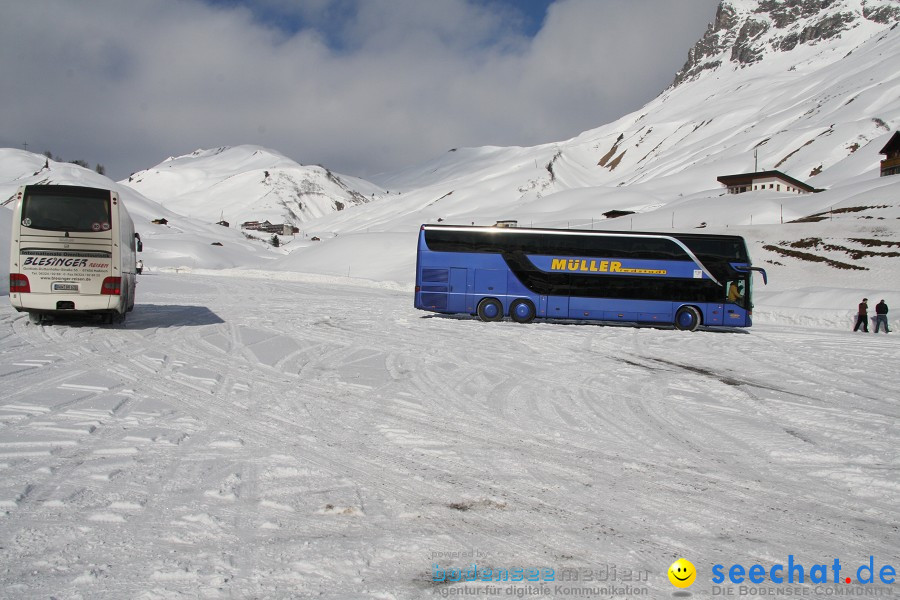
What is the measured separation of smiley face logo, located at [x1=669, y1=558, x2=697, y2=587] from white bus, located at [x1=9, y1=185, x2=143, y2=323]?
46.9 feet

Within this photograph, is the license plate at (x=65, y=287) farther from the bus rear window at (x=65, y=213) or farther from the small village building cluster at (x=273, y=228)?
the small village building cluster at (x=273, y=228)

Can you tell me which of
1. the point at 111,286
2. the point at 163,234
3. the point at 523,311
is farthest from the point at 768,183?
the point at 163,234

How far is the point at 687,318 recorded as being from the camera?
22.0 meters

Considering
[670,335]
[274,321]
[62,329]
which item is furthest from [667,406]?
[62,329]

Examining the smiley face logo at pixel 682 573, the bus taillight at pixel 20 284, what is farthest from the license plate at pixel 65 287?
the smiley face logo at pixel 682 573

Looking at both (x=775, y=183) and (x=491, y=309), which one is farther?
(x=775, y=183)

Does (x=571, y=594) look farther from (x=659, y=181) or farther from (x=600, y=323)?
(x=659, y=181)

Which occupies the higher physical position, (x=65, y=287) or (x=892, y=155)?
(x=892, y=155)

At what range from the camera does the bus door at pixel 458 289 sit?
22.6 m

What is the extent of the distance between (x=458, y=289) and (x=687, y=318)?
8.86m

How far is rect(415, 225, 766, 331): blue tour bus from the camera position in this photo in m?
21.9

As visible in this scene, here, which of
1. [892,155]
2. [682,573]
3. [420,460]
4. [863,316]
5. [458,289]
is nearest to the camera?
[682,573]

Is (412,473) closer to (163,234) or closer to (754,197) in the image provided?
(754,197)

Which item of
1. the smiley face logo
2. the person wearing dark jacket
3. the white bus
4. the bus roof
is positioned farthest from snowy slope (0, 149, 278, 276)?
the person wearing dark jacket
